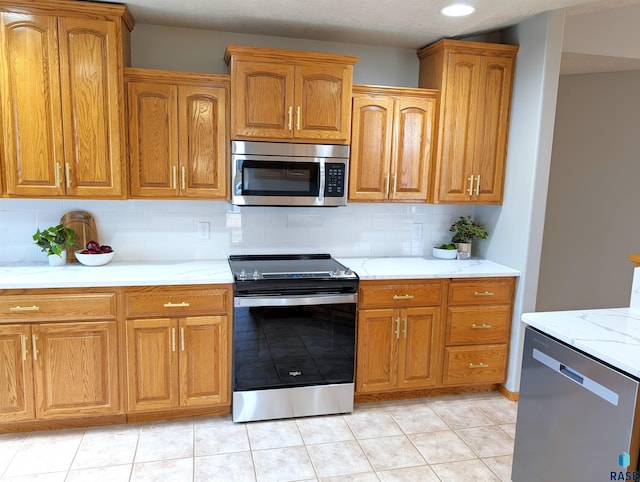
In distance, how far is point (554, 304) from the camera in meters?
4.19

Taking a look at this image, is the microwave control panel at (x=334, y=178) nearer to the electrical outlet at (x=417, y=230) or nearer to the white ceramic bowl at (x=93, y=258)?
the electrical outlet at (x=417, y=230)

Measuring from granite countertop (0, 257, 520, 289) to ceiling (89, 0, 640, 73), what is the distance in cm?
156

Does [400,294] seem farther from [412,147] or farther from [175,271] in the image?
[175,271]

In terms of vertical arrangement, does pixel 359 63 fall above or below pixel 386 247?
above

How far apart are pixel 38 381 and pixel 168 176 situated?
4.48 feet

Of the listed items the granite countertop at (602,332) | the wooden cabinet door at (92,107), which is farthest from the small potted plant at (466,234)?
the wooden cabinet door at (92,107)

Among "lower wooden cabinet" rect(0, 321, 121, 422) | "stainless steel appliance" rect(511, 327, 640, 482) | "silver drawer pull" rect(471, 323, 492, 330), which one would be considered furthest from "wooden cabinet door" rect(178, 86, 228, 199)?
"stainless steel appliance" rect(511, 327, 640, 482)

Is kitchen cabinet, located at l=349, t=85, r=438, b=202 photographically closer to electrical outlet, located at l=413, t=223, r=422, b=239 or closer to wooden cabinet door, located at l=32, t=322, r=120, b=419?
electrical outlet, located at l=413, t=223, r=422, b=239

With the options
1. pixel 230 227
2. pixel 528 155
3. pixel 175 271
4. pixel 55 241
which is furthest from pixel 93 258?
pixel 528 155

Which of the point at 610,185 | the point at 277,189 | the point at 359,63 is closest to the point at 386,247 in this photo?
the point at 277,189

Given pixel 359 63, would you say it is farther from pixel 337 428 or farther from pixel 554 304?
pixel 554 304

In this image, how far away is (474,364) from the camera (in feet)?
10.3

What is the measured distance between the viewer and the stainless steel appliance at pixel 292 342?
2.71 m

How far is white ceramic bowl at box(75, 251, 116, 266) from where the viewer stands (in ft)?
9.28
